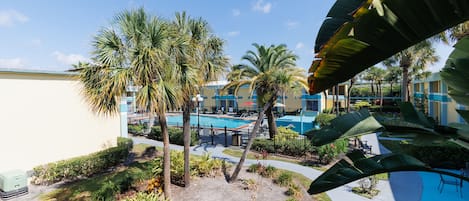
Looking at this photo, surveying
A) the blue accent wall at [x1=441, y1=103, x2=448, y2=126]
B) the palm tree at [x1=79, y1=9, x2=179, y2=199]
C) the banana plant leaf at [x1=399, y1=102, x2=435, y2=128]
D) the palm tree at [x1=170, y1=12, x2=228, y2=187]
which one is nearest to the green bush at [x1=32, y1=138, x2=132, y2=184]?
the palm tree at [x1=170, y1=12, x2=228, y2=187]

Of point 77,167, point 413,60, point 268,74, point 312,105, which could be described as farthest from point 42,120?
point 413,60

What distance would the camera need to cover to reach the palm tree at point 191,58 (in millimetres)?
6664

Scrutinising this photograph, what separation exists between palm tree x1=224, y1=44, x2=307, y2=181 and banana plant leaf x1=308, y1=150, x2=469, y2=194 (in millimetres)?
7941

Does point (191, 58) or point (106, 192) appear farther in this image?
point (191, 58)

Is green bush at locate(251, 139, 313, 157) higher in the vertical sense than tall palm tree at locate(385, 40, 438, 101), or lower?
Result: lower

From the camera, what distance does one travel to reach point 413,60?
23.1 meters

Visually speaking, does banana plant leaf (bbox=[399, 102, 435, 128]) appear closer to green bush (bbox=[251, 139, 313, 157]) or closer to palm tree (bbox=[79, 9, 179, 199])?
palm tree (bbox=[79, 9, 179, 199])

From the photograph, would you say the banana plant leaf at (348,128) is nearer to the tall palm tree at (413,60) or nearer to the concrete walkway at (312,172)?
the concrete walkway at (312,172)

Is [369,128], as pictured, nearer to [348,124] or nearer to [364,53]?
[348,124]

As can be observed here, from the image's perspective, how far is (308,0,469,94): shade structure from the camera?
113 cm

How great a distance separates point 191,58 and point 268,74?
5.05m

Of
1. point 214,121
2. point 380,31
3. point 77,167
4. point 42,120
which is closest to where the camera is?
point 380,31

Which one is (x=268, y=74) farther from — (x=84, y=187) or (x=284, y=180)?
(x=84, y=187)

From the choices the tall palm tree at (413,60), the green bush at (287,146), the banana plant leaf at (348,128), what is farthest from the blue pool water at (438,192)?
the tall palm tree at (413,60)
